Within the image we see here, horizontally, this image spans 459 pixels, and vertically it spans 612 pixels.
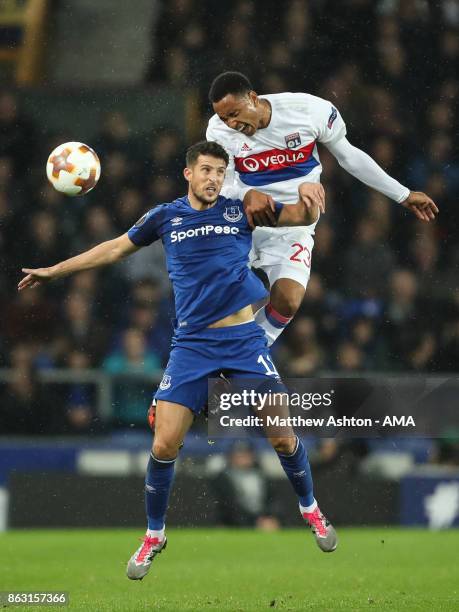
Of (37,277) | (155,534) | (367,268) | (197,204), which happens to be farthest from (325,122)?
(367,268)

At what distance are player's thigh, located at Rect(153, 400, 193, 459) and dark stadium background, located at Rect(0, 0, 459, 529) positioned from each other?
4535mm

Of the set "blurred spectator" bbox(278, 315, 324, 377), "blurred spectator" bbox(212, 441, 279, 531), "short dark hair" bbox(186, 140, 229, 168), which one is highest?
"short dark hair" bbox(186, 140, 229, 168)

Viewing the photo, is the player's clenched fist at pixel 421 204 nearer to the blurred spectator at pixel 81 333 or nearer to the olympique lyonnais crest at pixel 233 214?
the olympique lyonnais crest at pixel 233 214

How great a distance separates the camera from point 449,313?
43.3 ft

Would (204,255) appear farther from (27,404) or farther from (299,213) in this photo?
(27,404)

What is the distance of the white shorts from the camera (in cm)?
814

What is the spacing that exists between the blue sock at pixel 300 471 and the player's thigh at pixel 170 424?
1.95ft

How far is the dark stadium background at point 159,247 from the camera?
12.2m

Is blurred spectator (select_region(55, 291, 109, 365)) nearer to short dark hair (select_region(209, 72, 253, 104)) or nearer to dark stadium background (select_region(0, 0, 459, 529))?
dark stadium background (select_region(0, 0, 459, 529))

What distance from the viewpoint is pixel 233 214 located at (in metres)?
7.45

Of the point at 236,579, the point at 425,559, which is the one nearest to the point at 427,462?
the point at 425,559

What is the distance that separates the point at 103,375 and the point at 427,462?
128 inches

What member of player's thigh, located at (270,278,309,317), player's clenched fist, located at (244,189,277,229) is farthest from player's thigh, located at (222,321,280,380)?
player's thigh, located at (270,278,309,317)

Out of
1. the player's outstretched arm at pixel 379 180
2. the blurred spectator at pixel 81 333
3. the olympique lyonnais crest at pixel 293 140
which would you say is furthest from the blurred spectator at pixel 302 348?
the olympique lyonnais crest at pixel 293 140
